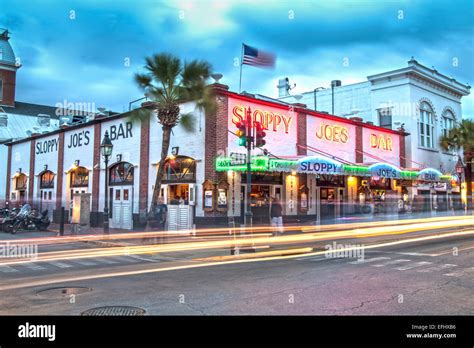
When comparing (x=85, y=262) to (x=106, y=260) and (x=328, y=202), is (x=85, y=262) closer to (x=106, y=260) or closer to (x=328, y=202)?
(x=106, y=260)

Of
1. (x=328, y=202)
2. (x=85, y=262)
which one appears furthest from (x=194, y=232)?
(x=328, y=202)

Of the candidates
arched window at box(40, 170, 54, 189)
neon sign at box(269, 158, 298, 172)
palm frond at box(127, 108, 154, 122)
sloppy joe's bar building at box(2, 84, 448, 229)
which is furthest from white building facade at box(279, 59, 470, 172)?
arched window at box(40, 170, 54, 189)

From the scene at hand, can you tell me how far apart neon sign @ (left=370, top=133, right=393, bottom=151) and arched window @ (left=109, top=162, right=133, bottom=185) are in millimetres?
15582

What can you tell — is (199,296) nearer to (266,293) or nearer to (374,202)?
(266,293)

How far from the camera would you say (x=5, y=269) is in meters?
11.9

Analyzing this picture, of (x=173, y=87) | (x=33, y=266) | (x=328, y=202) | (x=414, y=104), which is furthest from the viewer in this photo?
(x=414, y=104)

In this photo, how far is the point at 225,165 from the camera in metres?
20.6

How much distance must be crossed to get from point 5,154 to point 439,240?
124 feet

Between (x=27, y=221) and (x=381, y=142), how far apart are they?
2262cm

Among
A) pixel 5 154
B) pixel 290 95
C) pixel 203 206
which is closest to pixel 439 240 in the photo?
pixel 203 206

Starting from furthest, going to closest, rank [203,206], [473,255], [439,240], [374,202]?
[374,202] < [203,206] < [439,240] < [473,255]

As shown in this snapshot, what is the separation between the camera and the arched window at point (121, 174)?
2599 cm

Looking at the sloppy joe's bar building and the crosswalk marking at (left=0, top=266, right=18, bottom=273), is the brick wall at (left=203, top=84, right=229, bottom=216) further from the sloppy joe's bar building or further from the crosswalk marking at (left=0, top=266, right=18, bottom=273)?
the crosswalk marking at (left=0, top=266, right=18, bottom=273)
